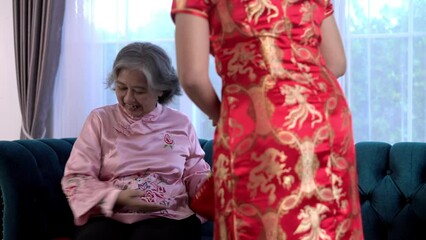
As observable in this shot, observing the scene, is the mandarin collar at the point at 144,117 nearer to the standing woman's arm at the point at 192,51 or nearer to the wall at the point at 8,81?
the standing woman's arm at the point at 192,51

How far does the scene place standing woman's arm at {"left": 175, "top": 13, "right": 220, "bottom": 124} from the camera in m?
1.26

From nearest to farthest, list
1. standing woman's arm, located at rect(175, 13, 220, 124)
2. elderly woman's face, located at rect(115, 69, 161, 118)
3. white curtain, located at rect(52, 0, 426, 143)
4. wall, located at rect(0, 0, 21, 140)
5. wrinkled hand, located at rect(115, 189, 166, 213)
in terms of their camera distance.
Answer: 1. standing woman's arm, located at rect(175, 13, 220, 124)
2. wrinkled hand, located at rect(115, 189, 166, 213)
3. elderly woman's face, located at rect(115, 69, 161, 118)
4. white curtain, located at rect(52, 0, 426, 143)
5. wall, located at rect(0, 0, 21, 140)

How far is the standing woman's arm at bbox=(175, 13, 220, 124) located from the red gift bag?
0.27 meters

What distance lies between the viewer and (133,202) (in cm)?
201

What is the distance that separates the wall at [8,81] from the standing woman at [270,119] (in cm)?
278

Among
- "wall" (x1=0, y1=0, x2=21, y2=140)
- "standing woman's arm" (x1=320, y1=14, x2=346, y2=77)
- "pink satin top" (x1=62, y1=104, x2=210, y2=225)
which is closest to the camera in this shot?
"standing woman's arm" (x1=320, y1=14, x2=346, y2=77)

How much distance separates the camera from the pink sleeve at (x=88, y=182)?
203cm

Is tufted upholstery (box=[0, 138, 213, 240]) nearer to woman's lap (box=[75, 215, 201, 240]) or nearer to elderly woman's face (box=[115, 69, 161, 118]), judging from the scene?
woman's lap (box=[75, 215, 201, 240])

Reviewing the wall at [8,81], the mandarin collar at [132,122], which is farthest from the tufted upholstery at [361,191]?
the wall at [8,81]

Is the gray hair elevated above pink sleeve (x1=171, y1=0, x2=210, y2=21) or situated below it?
below

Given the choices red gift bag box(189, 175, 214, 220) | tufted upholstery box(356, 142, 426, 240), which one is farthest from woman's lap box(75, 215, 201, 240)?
tufted upholstery box(356, 142, 426, 240)

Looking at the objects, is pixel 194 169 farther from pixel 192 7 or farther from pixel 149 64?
pixel 192 7

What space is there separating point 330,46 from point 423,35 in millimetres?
1499

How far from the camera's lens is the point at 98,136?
7.38 feet
